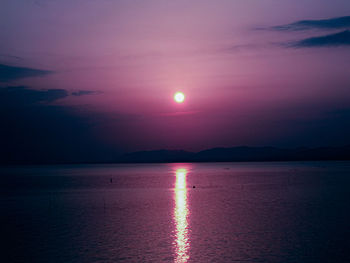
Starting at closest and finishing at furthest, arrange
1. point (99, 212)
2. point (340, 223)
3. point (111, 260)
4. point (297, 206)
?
point (111, 260), point (340, 223), point (99, 212), point (297, 206)

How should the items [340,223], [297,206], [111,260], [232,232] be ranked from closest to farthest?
1. [111,260]
2. [232,232]
3. [340,223]
4. [297,206]

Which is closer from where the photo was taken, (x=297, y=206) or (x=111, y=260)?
(x=111, y=260)

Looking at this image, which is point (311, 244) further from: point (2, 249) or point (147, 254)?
point (2, 249)

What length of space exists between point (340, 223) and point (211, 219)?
13.9m

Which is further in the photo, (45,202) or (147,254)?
→ (45,202)

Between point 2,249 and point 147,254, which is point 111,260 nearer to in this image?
point 147,254

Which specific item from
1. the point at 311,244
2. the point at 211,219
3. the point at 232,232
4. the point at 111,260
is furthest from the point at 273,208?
the point at 111,260

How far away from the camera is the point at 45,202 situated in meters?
65.2

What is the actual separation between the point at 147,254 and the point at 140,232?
28.1 feet

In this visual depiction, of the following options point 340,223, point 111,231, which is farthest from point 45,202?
point 340,223

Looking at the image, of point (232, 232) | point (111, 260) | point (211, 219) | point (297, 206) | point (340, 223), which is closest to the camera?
point (111, 260)

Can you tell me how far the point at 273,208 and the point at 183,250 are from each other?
86.7ft

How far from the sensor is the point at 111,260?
27859 millimetres

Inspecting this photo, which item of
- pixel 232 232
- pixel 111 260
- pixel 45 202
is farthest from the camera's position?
pixel 45 202
